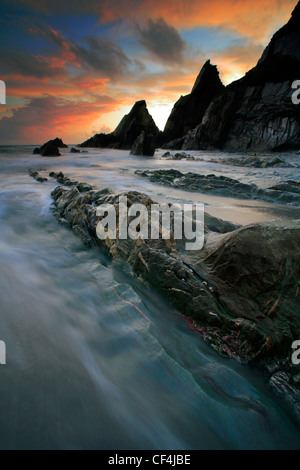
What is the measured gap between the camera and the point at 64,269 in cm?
237

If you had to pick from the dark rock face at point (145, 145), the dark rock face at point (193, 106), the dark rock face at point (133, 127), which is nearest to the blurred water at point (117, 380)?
the dark rock face at point (145, 145)

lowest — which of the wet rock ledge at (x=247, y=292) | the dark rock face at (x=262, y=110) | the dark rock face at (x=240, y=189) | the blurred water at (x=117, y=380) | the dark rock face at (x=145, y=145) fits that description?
the blurred water at (x=117, y=380)

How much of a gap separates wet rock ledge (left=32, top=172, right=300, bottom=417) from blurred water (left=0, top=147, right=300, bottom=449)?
4.0 inches

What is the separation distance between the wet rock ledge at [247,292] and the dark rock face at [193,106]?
4475 centimetres

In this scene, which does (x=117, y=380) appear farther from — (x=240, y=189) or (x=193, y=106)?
(x=193, y=106)

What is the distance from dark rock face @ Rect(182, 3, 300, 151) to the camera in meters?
23.6

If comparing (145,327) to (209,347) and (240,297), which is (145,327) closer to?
(209,347)

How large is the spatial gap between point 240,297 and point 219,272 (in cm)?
25

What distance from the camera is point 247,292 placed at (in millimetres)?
1595

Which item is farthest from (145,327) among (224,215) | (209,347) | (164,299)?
(224,215)

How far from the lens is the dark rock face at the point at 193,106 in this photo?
41.6 meters

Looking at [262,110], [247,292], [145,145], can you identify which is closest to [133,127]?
[145,145]

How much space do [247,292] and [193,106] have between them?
48.8 meters

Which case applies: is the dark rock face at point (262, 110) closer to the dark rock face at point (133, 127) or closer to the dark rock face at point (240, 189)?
the dark rock face at point (133, 127)
